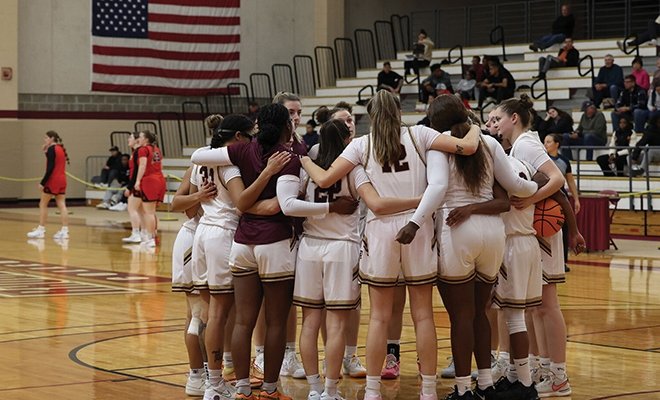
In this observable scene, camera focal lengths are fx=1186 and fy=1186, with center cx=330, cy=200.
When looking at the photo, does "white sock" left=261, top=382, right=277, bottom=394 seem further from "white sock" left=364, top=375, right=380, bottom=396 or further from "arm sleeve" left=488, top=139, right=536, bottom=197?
"arm sleeve" left=488, top=139, right=536, bottom=197

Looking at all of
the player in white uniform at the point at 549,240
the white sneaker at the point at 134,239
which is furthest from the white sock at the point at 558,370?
the white sneaker at the point at 134,239

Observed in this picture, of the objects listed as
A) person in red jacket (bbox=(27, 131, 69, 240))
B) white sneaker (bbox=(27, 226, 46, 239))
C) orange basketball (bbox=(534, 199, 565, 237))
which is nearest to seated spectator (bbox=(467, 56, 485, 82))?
person in red jacket (bbox=(27, 131, 69, 240))

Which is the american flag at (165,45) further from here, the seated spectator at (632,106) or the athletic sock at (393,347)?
the athletic sock at (393,347)

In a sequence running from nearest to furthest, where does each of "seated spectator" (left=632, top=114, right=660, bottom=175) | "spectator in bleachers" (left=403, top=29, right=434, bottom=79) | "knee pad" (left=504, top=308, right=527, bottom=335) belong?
"knee pad" (left=504, top=308, right=527, bottom=335), "seated spectator" (left=632, top=114, right=660, bottom=175), "spectator in bleachers" (left=403, top=29, right=434, bottom=79)

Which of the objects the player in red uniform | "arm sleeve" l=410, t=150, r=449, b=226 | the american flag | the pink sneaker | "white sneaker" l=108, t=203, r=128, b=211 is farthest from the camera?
the american flag

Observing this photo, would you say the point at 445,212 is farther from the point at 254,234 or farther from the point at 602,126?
the point at 602,126

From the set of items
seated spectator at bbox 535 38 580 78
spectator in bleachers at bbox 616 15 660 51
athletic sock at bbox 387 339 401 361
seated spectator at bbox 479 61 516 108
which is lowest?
athletic sock at bbox 387 339 401 361

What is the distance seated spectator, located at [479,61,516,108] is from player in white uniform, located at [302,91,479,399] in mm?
17393

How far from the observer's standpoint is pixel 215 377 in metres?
7.22

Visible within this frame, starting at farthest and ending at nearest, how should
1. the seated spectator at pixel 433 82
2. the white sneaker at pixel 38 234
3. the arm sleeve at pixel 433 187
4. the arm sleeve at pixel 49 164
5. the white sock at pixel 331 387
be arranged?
the seated spectator at pixel 433 82
the white sneaker at pixel 38 234
the arm sleeve at pixel 49 164
the white sock at pixel 331 387
the arm sleeve at pixel 433 187

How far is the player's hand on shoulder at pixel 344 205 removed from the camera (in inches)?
278

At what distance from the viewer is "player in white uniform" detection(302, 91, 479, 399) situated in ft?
22.6

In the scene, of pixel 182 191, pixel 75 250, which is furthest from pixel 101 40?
pixel 182 191

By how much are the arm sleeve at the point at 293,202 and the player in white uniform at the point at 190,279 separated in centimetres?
60
